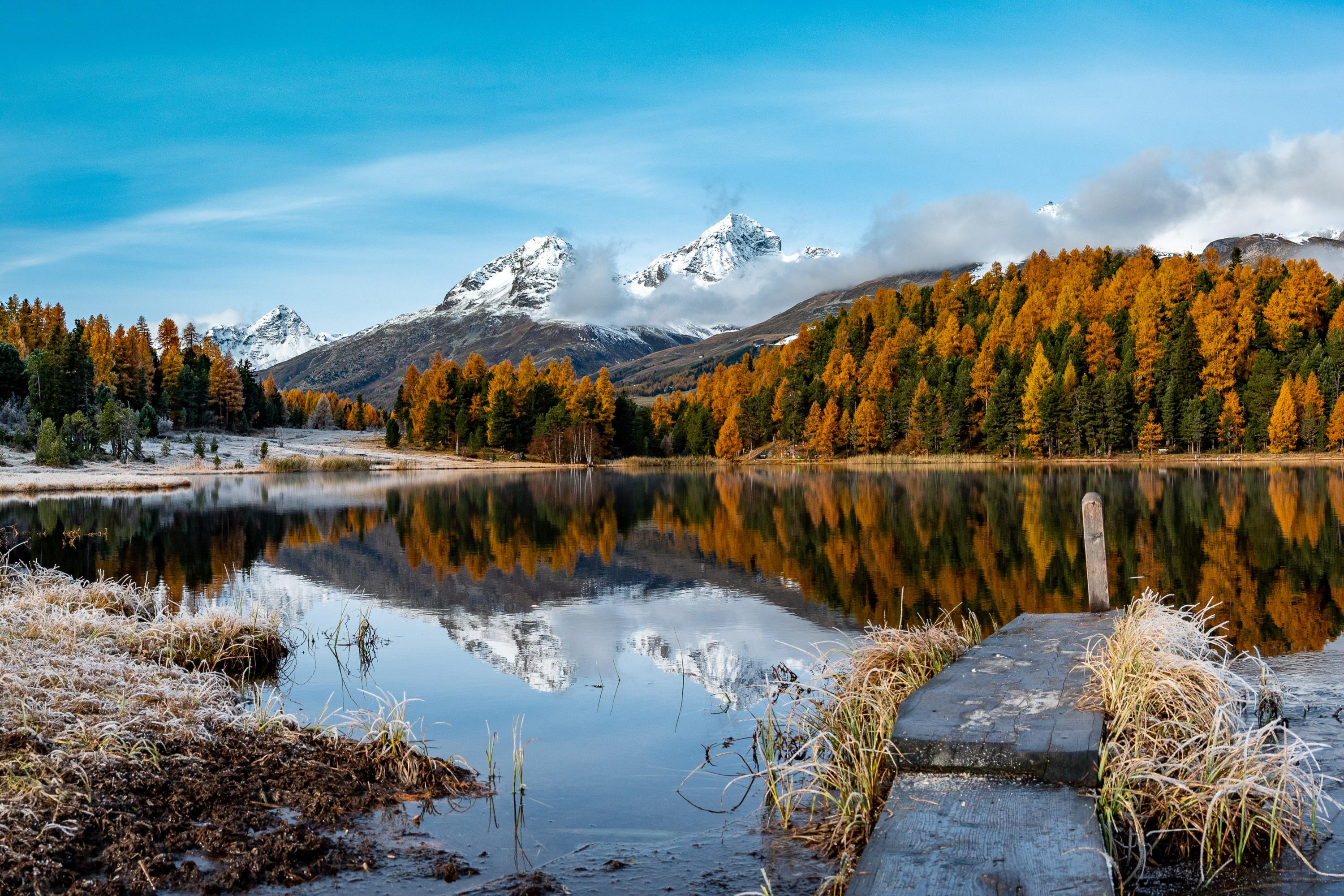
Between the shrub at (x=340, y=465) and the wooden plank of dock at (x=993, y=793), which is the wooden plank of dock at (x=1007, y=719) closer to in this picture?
the wooden plank of dock at (x=993, y=793)

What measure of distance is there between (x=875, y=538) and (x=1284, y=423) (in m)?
66.5

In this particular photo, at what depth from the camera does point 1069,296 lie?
4370 inches

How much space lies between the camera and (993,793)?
6117mm

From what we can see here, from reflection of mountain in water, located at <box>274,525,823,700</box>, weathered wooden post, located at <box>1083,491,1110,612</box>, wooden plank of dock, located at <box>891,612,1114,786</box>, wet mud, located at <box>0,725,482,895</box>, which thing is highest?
weathered wooden post, located at <box>1083,491,1110,612</box>

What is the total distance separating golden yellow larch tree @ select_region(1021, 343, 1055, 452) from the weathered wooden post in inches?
3380

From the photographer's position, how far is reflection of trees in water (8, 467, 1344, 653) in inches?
713

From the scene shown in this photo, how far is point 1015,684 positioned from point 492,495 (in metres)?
48.7

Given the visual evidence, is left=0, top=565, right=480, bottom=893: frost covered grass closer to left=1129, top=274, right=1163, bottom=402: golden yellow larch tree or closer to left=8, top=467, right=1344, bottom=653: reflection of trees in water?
left=8, top=467, right=1344, bottom=653: reflection of trees in water

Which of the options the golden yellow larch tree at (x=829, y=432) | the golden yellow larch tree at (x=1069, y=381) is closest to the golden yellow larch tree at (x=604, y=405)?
the golden yellow larch tree at (x=829, y=432)

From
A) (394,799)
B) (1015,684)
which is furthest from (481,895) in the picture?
(1015,684)

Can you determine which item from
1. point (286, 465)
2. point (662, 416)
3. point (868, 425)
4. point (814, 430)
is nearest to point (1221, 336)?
point (868, 425)

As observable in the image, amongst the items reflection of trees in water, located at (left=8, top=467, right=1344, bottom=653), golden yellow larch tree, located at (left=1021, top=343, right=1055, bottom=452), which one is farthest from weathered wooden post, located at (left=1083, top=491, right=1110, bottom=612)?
golden yellow larch tree, located at (left=1021, top=343, right=1055, bottom=452)

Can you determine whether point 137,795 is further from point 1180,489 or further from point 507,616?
point 1180,489

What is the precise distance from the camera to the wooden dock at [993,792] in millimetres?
4895
